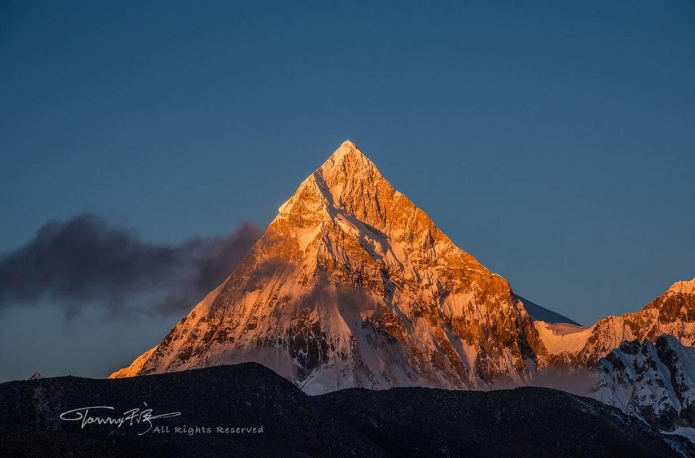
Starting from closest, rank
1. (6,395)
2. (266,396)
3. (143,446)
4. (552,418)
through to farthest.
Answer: (143,446)
(6,395)
(266,396)
(552,418)

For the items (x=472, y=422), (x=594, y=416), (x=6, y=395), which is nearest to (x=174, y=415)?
(x=6, y=395)

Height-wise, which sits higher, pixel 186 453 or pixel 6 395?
pixel 6 395

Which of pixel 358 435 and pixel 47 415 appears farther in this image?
pixel 358 435

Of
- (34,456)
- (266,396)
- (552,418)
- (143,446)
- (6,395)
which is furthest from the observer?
(552,418)

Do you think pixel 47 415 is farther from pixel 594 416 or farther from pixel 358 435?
pixel 594 416
